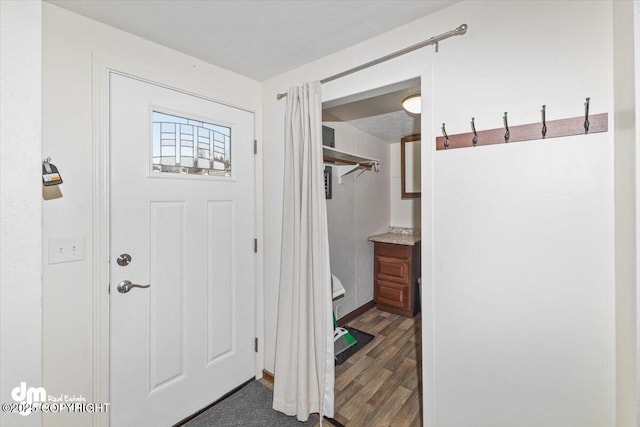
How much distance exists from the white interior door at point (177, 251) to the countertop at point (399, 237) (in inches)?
69.4

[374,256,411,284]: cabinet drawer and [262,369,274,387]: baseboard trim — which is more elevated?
[374,256,411,284]: cabinet drawer

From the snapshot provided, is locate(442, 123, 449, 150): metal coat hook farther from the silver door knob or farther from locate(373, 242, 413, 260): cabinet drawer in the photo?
locate(373, 242, 413, 260): cabinet drawer

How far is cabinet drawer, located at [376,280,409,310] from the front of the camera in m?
3.26

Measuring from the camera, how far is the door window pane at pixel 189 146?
1.65 metres

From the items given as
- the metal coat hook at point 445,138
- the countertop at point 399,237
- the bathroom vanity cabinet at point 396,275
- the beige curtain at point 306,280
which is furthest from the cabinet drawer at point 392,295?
the metal coat hook at point 445,138

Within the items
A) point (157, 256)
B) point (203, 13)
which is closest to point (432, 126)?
point (203, 13)

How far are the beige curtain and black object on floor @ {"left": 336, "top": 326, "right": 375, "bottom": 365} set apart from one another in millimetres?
677

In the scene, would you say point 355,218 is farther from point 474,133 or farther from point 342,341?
point 474,133

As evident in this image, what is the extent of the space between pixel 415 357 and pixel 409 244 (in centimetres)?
115

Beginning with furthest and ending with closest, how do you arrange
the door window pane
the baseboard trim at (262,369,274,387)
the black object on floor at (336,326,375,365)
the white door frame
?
the black object on floor at (336,326,375,365)
the baseboard trim at (262,369,274,387)
the door window pane
the white door frame

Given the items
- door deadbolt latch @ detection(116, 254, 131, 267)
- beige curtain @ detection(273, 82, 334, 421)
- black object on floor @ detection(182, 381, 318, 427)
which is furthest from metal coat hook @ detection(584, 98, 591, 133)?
door deadbolt latch @ detection(116, 254, 131, 267)

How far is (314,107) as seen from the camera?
5.69ft

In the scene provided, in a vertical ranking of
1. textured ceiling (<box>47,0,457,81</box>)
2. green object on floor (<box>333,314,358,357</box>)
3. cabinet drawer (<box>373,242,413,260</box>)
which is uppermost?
textured ceiling (<box>47,0,457,81</box>)

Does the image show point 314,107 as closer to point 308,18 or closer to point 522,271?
point 308,18
